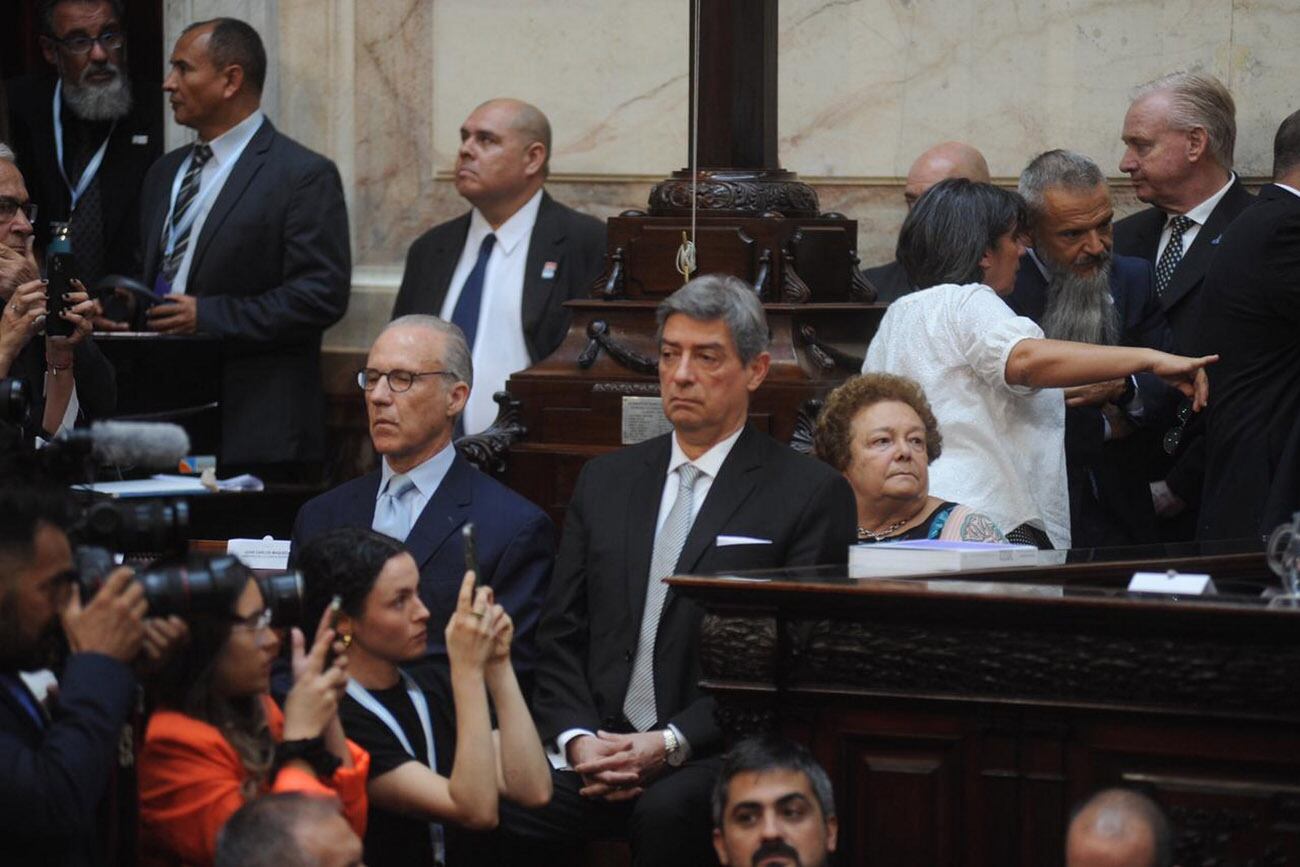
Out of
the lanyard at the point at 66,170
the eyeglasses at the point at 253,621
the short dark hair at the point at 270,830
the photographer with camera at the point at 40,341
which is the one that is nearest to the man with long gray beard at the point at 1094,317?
the photographer with camera at the point at 40,341

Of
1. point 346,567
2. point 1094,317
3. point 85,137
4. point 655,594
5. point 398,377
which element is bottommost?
point 655,594

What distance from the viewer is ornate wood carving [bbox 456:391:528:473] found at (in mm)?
6699

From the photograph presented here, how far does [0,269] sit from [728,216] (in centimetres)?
201

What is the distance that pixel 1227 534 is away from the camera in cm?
604

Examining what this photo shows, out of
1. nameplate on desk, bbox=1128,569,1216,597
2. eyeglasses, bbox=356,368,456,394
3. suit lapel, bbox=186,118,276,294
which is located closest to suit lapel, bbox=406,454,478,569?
eyeglasses, bbox=356,368,456,394

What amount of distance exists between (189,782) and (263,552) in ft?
5.36

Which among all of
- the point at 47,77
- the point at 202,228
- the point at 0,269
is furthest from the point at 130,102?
the point at 0,269

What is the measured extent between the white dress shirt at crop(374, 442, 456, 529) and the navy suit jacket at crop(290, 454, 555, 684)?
0.04 m

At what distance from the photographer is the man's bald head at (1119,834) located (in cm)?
417

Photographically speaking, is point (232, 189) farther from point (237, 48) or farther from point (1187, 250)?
point (1187, 250)

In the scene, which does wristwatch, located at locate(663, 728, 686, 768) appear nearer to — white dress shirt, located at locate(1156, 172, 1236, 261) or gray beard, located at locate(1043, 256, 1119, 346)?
gray beard, located at locate(1043, 256, 1119, 346)

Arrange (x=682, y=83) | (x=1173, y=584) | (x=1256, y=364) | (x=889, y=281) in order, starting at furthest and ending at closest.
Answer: (x=682, y=83) → (x=889, y=281) → (x=1256, y=364) → (x=1173, y=584)

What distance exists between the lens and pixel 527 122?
25.4 ft

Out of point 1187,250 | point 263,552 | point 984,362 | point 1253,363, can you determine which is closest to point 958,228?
point 984,362
